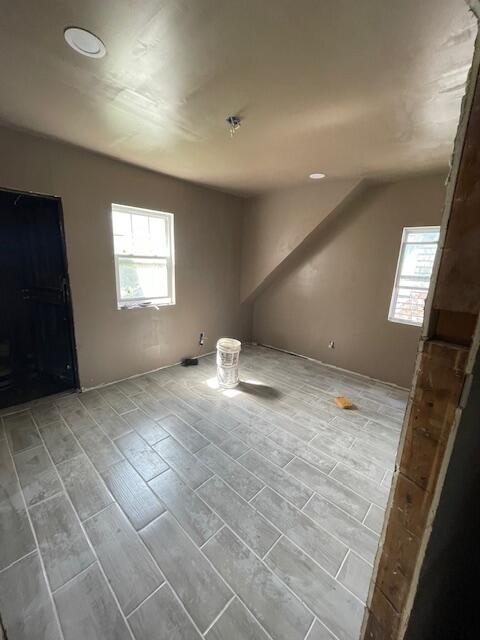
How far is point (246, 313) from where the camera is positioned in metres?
4.85

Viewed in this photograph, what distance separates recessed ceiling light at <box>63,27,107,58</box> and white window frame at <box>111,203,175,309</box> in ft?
5.65

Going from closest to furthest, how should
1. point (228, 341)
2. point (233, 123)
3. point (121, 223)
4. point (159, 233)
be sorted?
1. point (233, 123)
2. point (121, 223)
3. point (228, 341)
4. point (159, 233)

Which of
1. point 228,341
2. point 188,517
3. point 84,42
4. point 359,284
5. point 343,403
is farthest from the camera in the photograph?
point 359,284

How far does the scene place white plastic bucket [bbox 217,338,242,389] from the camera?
3.15 metres

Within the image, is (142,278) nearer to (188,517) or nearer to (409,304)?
(188,517)

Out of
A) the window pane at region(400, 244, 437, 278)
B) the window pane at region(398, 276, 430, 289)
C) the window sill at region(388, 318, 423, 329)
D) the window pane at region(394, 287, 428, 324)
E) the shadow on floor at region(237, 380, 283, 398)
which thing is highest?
the window pane at region(400, 244, 437, 278)

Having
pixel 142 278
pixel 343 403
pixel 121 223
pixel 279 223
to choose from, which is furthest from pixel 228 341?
pixel 279 223

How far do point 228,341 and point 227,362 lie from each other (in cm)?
27

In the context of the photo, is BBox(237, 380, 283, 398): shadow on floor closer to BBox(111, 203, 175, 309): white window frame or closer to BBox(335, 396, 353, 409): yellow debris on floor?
BBox(335, 396, 353, 409): yellow debris on floor

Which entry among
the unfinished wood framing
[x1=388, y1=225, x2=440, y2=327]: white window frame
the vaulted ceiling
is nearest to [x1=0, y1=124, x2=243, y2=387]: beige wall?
the vaulted ceiling

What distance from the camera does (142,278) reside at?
3352 mm

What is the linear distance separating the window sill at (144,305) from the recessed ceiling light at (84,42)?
2233 millimetres

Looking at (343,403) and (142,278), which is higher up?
(142,278)

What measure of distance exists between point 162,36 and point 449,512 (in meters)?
2.02
